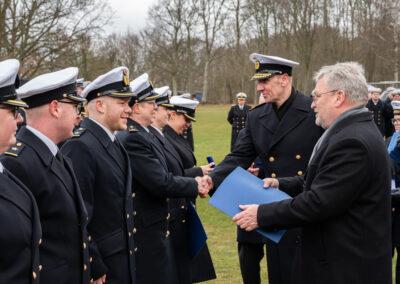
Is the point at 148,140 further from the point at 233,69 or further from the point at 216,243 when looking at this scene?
the point at 233,69

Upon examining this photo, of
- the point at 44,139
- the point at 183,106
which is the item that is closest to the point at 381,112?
the point at 183,106

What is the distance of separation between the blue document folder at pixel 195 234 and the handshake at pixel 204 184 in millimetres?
259

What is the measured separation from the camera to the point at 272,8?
4262cm

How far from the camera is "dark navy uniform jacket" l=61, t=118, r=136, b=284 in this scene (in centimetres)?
295

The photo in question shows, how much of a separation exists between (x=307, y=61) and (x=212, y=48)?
13.0 metres

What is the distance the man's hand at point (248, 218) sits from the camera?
115 inches

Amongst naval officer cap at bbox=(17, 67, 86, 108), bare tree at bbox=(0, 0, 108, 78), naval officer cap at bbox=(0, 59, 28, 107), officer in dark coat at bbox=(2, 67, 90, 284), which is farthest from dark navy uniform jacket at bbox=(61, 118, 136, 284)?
bare tree at bbox=(0, 0, 108, 78)

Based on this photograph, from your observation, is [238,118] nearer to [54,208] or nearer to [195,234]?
[195,234]

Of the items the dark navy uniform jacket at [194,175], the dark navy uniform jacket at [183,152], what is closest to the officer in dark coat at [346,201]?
the dark navy uniform jacket at [194,175]

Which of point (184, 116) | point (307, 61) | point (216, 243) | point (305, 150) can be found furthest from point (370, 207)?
point (307, 61)

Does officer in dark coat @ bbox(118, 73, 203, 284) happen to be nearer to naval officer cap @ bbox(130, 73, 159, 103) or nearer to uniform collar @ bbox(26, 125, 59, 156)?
naval officer cap @ bbox(130, 73, 159, 103)

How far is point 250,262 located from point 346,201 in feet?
8.03

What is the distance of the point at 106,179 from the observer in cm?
302

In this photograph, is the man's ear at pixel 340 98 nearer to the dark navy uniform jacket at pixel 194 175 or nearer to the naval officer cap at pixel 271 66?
the naval officer cap at pixel 271 66
